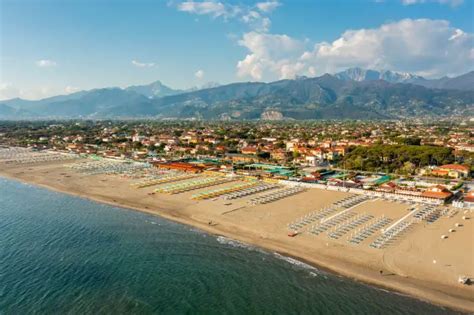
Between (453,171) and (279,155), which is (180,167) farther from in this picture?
(453,171)

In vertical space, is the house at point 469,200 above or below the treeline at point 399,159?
below

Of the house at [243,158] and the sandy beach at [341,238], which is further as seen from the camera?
the house at [243,158]

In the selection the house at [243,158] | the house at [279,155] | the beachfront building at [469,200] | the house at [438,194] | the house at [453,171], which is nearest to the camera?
the beachfront building at [469,200]

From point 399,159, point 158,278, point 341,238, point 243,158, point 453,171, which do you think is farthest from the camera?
point 243,158

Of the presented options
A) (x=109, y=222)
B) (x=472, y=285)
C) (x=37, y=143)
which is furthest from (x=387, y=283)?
(x=37, y=143)

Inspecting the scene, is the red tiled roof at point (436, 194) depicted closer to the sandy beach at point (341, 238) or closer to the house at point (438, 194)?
the house at point (438, 194)

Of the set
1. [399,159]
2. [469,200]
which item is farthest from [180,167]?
[469,200]

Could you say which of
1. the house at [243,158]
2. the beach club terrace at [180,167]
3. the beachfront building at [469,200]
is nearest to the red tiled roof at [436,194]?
the beachfront building at [469,200]
